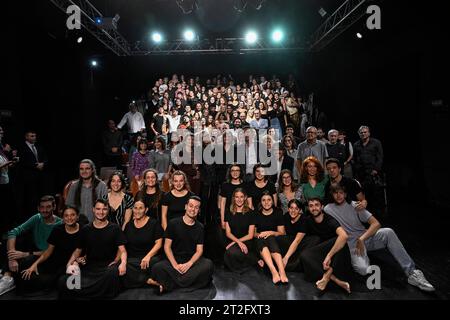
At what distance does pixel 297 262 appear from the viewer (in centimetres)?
324

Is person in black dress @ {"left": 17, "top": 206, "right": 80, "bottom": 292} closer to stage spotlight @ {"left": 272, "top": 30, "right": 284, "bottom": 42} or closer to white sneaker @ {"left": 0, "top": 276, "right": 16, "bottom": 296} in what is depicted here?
white sneaker @ {"left": 0, "top": 276, "right": 16, "bottom": 296}

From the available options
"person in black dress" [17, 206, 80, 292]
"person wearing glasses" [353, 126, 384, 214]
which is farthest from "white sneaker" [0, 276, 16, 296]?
"person wearing glasses" [353, 126, 384, 214]

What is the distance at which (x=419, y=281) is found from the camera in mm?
2814

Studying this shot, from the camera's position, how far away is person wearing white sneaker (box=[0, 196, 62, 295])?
2932 millimetres

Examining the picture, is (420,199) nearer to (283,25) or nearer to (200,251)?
(200,251)

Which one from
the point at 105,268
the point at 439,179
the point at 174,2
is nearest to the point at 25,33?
the point at 174,2

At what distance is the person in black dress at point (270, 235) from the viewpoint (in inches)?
121

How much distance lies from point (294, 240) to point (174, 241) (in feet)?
4.35

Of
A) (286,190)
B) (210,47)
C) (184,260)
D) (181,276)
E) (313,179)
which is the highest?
(210,47)

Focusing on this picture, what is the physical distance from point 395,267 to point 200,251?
2.17 metres

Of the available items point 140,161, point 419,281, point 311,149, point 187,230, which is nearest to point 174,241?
point 187,230

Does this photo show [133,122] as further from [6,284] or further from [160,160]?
[6,284]

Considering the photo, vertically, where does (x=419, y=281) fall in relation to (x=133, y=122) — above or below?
below
